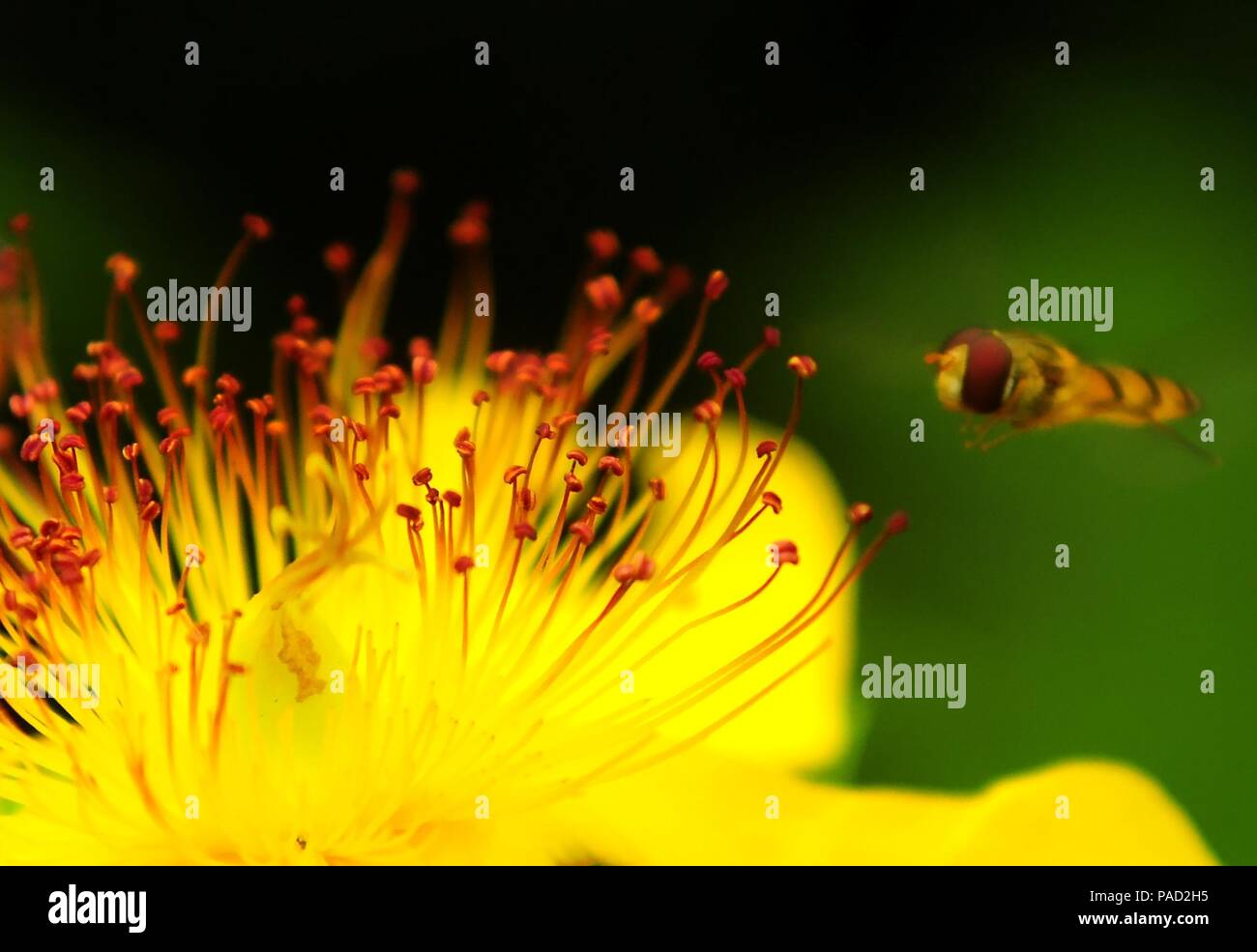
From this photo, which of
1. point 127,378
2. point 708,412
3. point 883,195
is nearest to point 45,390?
point 127,378

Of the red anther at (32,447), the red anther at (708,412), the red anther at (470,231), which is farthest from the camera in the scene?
the red anther at (470,231)

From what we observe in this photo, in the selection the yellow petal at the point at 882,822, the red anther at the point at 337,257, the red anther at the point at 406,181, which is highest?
the red anther at the point at 406,181

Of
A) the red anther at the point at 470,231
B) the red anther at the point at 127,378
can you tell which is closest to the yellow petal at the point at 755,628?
the red anther at the point at 470,231

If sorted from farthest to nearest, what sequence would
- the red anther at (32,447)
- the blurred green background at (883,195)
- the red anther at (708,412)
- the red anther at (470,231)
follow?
the blurred green background at (883,195)
the red anther at (470,231)
the red anther at (708,412)
the red anther at (32,447)

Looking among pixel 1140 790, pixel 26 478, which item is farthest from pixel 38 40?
pixel 1140 790

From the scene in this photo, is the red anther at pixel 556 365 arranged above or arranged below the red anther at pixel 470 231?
below

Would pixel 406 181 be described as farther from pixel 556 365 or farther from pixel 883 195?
pixel 883 195

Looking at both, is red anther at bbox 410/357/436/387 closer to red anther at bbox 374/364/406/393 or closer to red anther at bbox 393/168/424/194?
red anther at bbox 374/364/406/393

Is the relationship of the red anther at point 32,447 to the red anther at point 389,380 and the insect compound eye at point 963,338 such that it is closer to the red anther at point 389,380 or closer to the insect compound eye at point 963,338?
the red anther at point 389,380
